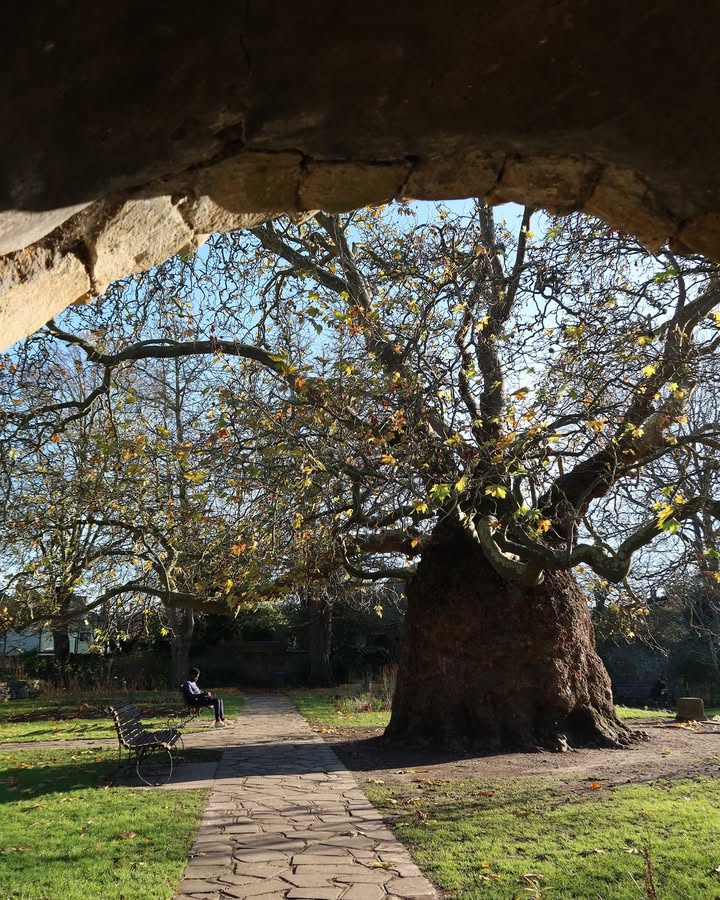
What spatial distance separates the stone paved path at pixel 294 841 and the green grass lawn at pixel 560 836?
327mm

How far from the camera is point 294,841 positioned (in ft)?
23.5

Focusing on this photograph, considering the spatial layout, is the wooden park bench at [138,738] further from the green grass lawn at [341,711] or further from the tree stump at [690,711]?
the tree stump at [690,711]

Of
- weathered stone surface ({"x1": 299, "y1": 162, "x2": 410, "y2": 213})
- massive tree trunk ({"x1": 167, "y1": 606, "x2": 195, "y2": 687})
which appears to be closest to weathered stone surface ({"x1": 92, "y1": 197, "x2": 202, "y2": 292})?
weathered stone surface ({"x1": 299, "y1": 162, "x2": 410, "y2": 213})

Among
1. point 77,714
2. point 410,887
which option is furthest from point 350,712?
point 410,887

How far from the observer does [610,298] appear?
809cm

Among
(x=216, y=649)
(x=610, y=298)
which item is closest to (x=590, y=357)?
(x=610, y=298)

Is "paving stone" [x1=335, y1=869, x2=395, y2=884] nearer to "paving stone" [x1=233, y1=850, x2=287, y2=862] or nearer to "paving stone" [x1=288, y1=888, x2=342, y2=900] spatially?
"paving stone" [x1=288, y1=888, x2=342, y2=900]

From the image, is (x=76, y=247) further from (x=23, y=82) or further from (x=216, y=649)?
(x=216, y=649)

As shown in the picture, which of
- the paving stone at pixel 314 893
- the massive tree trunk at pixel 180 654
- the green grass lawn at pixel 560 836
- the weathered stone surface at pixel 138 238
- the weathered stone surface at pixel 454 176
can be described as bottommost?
the green grass lawn at pixel 560 836

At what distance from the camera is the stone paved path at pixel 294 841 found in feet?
18.8

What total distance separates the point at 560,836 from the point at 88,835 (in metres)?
4.43

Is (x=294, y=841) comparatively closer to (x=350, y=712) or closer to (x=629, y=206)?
(x=629, y=206)

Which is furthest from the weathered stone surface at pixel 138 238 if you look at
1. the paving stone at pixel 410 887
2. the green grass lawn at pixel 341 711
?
the green grass lawn at pixel 341 711

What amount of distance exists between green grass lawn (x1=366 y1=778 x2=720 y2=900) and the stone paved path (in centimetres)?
33
